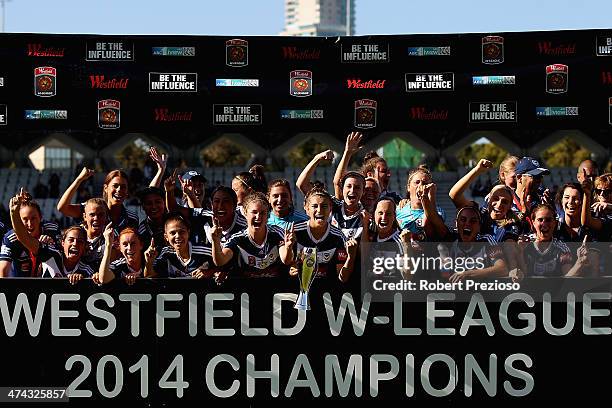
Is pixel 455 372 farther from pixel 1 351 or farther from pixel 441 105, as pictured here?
pixel 441 105

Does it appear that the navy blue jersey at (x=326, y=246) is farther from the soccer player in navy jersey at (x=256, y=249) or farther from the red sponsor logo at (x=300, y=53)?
the red sponsor logo at (x=300, y=53)

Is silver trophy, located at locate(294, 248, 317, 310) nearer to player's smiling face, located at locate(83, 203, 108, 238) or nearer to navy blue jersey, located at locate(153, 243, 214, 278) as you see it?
navy blue jersey, located at locate(153, 243, 214, 278)

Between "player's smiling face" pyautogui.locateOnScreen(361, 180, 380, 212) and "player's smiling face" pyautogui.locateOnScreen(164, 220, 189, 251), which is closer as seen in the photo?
"player's smiling face" pyautogui.locateOnScreen(164, 220, 189, 251)

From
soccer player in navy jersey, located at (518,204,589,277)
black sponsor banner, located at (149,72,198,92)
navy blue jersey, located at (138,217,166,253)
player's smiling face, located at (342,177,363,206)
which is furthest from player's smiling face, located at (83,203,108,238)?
black sponsor banner, located at (149,72,198,92)

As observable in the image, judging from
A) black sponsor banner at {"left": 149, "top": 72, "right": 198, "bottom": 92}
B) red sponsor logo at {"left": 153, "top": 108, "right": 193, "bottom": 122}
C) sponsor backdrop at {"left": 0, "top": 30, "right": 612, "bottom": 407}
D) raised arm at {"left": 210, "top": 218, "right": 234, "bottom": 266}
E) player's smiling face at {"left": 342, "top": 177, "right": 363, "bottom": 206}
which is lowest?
sponsor backdrop at {"left": 0, "top": 30, "right": 612, "bottom": 407}

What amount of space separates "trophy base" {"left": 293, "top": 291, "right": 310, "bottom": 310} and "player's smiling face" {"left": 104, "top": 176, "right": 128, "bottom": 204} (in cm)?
189

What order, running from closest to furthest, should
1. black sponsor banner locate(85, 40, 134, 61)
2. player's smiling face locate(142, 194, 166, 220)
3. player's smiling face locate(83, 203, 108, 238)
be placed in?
1. player's smiling face locate(83, 203, 108, 238)
2. player's smiling face locate(142, 194, 166, 220)
3. black sponsor banner locate(85, 40, 134, 61)

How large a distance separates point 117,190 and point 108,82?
8.81 metres

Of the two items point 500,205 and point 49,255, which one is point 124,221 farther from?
point 500,205

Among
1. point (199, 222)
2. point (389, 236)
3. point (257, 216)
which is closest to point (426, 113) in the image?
point (199, 222)

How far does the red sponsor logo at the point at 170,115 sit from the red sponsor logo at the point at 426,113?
3.47 m

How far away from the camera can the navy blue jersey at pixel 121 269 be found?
6828mm

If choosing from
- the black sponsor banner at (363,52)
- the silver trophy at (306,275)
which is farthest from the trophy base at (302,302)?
the black sponsor banner at (363,52)

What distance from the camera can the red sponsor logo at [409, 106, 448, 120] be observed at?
1759 centimetres
